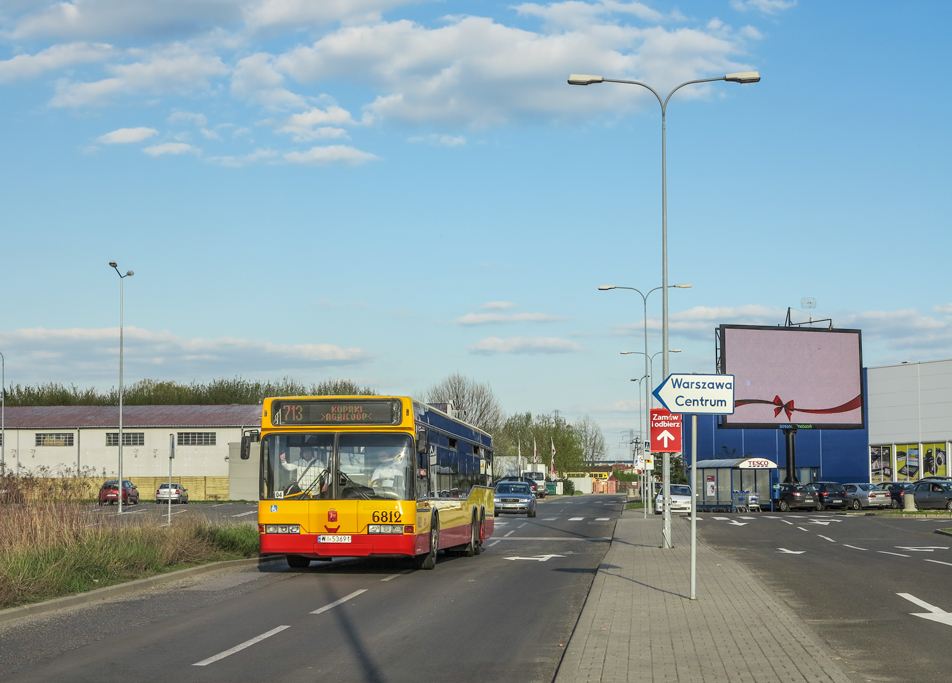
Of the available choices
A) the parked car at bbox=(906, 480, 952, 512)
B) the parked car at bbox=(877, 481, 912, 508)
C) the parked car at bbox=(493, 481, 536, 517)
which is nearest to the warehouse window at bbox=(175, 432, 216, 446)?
the parked car at bbox=(493, 481, 536, 517)

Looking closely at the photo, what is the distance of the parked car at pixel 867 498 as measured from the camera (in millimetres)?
52250

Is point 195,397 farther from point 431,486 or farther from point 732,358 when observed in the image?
point 431,486

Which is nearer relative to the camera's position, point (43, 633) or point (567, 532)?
point (43, 633)

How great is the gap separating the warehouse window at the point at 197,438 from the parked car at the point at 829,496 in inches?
1679

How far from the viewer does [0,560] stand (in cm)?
1288

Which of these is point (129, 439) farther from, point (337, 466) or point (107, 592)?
point (107, 592)

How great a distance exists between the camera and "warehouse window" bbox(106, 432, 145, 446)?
7538 cm

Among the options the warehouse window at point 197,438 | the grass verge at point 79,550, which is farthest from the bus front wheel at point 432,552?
the warehouse window at point 197,438

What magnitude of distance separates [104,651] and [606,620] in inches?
202

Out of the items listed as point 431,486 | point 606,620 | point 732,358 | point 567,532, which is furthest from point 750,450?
point 606,620

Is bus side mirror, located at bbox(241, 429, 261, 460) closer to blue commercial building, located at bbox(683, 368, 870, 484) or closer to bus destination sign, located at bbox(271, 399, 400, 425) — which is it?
bus destination sign, located at bbox(271, 399, 400, 425)

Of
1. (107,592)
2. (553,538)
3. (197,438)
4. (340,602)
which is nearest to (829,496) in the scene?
(553,538)

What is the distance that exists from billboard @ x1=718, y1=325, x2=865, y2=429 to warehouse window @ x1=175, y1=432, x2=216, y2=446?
122ft

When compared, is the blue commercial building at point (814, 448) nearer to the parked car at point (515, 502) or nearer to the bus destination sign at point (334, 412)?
the parked car at point (515, 502)
